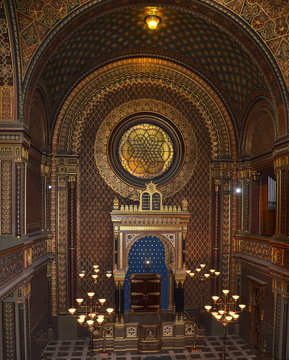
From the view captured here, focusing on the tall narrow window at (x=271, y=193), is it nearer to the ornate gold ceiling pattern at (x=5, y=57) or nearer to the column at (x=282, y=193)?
the column at (x=282, y=193)

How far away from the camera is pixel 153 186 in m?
12.7

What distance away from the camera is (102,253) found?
13.2 m

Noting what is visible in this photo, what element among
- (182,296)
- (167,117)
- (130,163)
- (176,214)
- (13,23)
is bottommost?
(182,296)

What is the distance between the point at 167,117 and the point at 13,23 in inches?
274

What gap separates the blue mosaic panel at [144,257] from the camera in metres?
13.0

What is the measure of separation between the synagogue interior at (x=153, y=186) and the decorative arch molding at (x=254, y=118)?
42 mm

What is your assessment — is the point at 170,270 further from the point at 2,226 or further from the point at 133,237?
the point at 2,226

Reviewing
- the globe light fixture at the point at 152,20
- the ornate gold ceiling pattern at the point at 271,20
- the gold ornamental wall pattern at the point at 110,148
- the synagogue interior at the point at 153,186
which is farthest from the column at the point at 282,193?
the globe light fixture at the point at 152,20

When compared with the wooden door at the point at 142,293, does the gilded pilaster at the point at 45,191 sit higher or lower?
higher

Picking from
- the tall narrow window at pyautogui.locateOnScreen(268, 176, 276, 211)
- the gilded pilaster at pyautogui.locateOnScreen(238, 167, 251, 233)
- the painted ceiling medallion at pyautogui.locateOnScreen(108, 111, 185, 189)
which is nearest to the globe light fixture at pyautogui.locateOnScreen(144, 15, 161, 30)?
the painted ceiling medallion at pyautogui.locateOnScreen(108, 111, 185, 189)

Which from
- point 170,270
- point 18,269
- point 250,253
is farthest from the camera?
point 170,270

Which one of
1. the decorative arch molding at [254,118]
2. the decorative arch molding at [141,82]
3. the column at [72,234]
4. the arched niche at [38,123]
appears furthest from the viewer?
the decorative arch molding at [141,82]

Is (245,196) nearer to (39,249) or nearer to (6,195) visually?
(39,249)

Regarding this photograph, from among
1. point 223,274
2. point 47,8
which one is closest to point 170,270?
point 223,274
